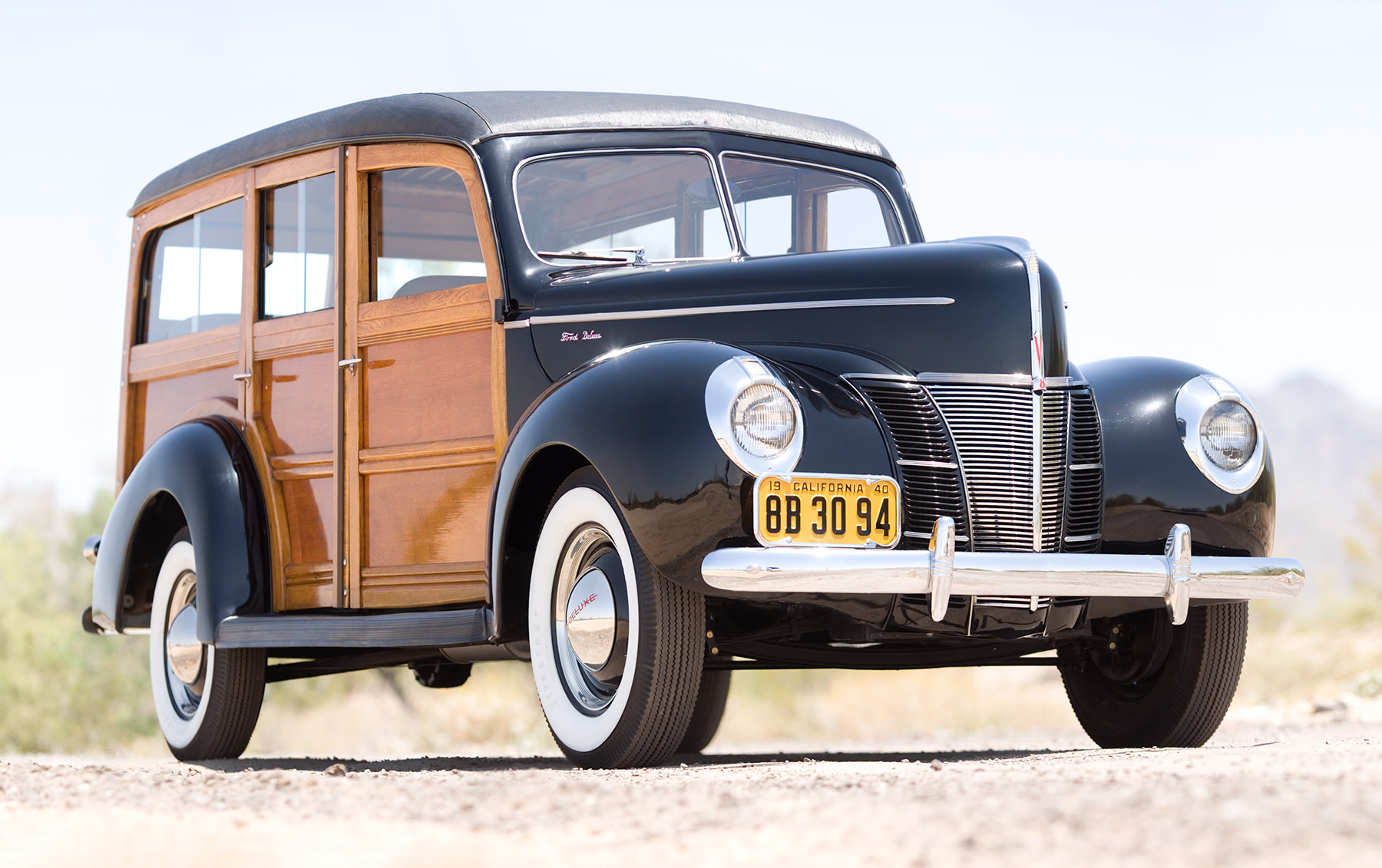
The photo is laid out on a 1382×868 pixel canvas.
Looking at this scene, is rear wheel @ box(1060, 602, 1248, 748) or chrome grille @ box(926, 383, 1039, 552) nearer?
chrome grille @ box(926, 383, 1039, 552)

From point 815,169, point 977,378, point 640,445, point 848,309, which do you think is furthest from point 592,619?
point 815,169

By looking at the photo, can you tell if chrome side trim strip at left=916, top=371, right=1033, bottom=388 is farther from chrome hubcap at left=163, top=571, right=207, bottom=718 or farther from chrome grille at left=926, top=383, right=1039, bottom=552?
chrome hubcap at left=163, top=571, right=207, bottom=718

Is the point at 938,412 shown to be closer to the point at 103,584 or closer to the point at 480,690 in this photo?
the point at 103,584

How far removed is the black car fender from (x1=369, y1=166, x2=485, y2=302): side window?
120 centimetres

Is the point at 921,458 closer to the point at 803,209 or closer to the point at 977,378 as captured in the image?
the point at 977,378

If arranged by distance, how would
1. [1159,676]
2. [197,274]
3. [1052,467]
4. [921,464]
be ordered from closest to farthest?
[921,464] < [1052,467] < [1159,676] < [197,274]

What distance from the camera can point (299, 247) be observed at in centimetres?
621

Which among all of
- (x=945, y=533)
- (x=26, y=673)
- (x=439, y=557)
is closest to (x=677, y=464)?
(x=945, y=533)

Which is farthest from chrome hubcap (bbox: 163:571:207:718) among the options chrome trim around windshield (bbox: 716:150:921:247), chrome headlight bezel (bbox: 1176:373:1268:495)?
chrome headlight bezel (bbox: 1176:373:1268:495)

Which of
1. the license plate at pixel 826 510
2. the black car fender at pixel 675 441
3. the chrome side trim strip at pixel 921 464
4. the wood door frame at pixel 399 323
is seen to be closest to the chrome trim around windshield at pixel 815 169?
the wood door frame at pixel 399 323

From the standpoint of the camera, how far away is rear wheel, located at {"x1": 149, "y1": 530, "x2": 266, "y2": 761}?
6.39 m

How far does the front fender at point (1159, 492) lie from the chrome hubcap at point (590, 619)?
1.56 meters

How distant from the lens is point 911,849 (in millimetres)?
2707

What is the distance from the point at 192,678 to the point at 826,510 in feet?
11.5
